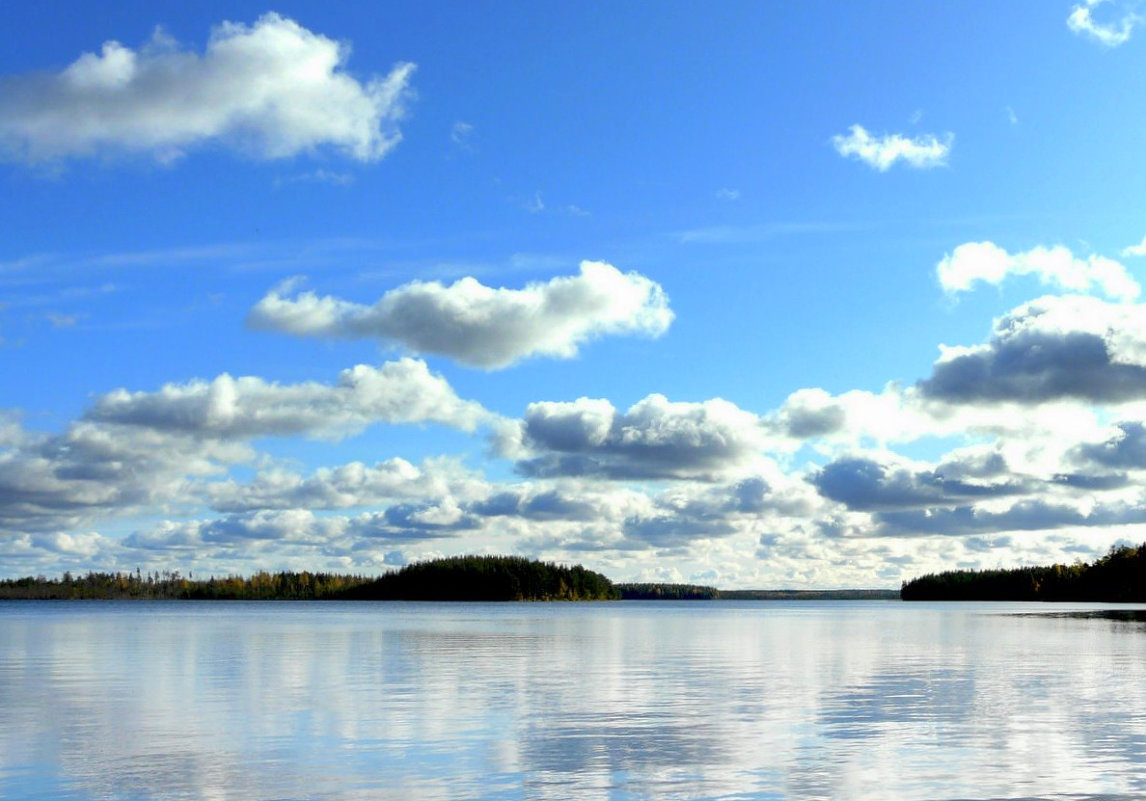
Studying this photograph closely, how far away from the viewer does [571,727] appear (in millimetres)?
34094

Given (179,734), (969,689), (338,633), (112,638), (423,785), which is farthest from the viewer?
(338,633)

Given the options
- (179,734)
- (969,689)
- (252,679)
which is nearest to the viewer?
(179,734)

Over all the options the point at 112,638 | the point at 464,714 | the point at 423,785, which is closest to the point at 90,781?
the point at 423,785

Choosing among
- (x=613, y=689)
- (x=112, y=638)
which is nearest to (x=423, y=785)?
(x=613, y=689)

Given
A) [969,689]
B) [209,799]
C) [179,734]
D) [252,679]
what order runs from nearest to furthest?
[209,799] → [179,734] → [969,689] → [252,679]

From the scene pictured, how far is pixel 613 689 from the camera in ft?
154

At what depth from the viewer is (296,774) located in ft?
85.9

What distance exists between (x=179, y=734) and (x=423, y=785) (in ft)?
36.6

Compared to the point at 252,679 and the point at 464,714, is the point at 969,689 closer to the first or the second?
the point at 464,714

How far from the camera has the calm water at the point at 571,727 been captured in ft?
81.4

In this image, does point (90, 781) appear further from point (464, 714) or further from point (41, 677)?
point (41, 677)

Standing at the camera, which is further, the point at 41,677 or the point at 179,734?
the point at 41,677

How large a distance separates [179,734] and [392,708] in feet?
26.1

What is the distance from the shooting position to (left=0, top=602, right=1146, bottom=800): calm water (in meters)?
24.8
